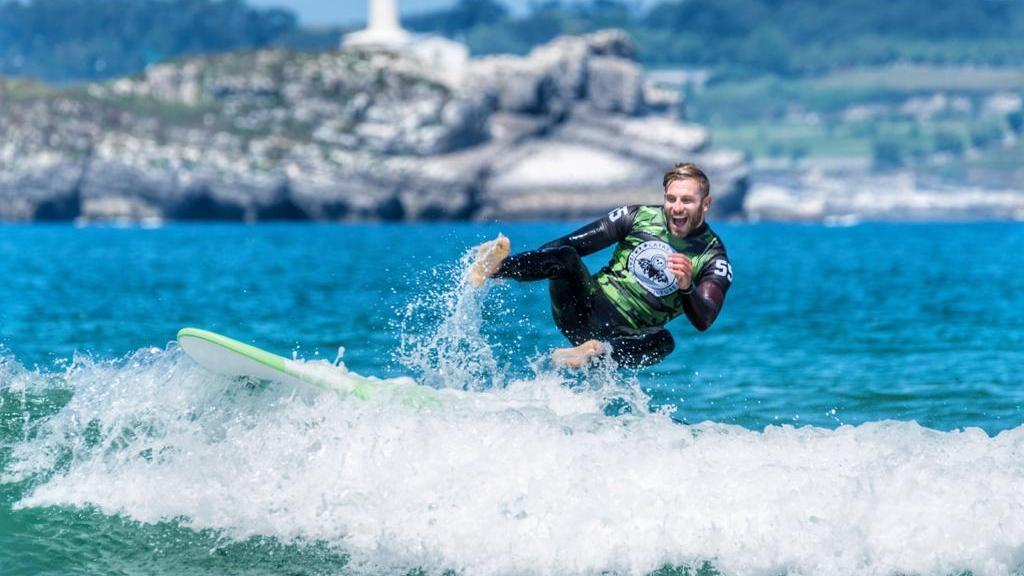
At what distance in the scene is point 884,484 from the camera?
29.6 feet

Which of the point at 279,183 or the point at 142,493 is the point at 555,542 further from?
the point at 279,183

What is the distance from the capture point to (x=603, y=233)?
1158 cm

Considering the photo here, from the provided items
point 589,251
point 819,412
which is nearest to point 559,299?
point 589,251

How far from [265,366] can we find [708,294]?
317cm

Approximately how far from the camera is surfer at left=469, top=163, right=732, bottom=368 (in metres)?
11.0

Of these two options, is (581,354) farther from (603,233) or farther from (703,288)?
(703,288)

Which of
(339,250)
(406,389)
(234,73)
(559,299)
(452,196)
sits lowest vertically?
(406,389)

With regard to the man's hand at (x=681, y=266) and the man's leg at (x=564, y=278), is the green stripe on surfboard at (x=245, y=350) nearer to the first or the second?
the man's leg at (x=564, y=278)

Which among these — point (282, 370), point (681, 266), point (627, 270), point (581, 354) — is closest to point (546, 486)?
point (681, 266)

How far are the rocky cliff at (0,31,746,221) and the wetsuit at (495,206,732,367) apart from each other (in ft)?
482

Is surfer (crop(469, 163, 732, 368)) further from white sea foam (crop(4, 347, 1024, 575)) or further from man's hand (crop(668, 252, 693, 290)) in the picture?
white sea foam (crop(4, 347, 1024, 575))

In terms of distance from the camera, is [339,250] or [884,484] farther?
[339,250]

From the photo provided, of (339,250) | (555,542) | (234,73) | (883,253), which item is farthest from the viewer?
(234,73)

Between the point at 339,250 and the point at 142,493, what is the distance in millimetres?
64397
